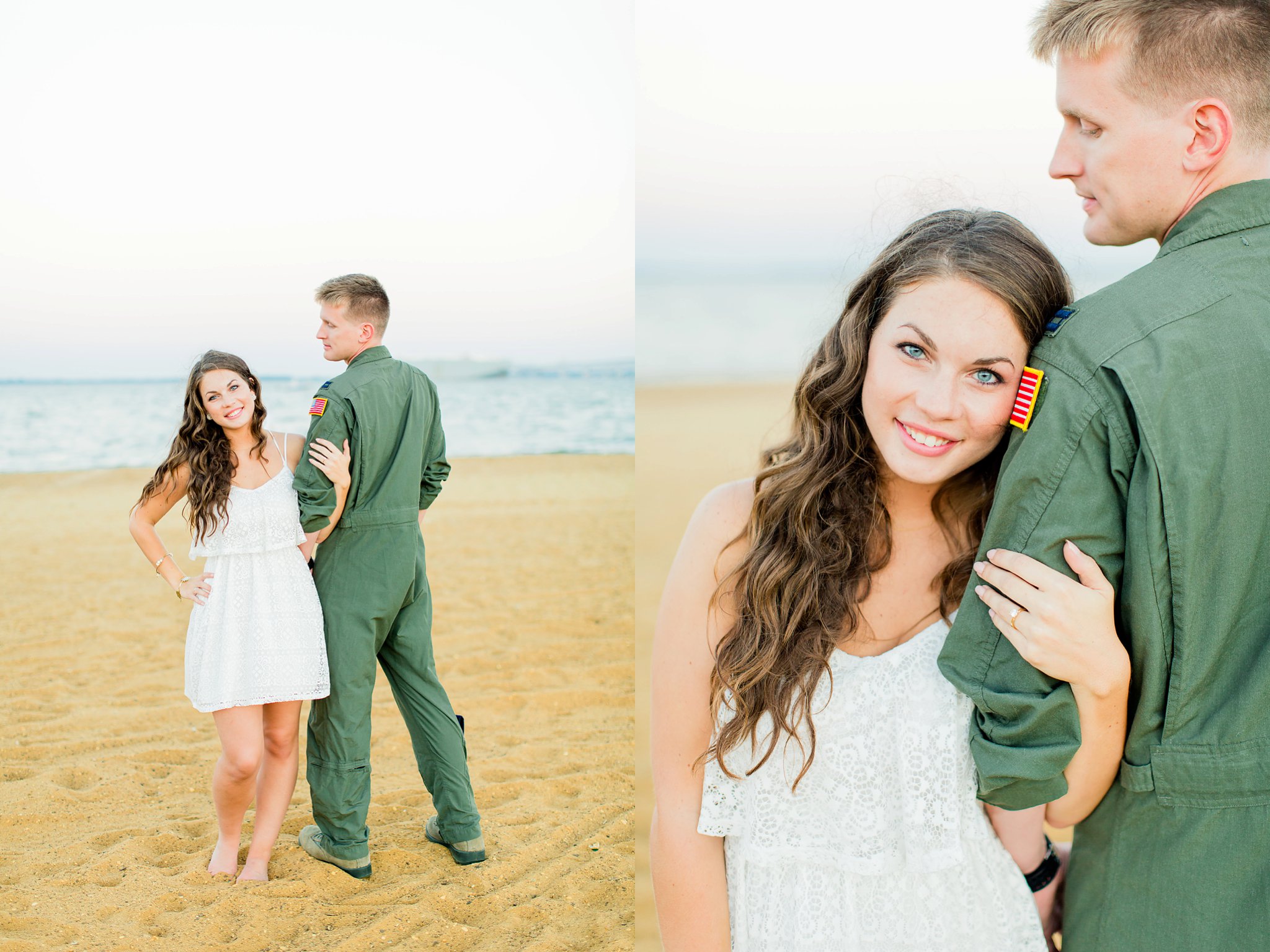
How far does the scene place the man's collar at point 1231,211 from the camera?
159 cm

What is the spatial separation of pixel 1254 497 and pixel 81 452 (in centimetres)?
2303

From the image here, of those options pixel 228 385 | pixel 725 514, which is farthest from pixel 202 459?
pixel 725 514

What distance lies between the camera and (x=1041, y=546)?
1.58 metres

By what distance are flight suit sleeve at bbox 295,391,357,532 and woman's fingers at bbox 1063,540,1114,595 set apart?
9.14 ft

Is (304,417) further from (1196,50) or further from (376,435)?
(1196,50)

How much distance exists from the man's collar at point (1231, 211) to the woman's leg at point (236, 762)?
329 cm

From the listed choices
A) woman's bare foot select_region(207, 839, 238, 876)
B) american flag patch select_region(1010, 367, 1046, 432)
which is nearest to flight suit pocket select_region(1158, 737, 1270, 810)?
american flag patch select_region(1010, 367, 1046, 432)

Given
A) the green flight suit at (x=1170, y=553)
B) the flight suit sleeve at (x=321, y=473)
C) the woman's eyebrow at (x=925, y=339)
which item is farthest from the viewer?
the flight suit sleeve at (x=321, y=473)

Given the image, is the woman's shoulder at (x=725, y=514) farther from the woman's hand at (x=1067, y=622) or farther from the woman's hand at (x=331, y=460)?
the woman's hand at (x=331, y=460)

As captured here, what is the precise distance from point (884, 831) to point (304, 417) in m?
19.8

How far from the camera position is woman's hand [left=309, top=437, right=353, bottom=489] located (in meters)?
3.72

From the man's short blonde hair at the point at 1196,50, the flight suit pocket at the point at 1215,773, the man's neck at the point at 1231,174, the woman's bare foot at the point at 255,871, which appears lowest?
the woman's bare foot at the point at 255,871

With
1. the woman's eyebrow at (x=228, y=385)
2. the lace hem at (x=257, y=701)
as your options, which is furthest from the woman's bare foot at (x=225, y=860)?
the woman's eyebrow at (x=228, y=385)

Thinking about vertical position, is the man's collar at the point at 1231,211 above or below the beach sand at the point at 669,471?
above
